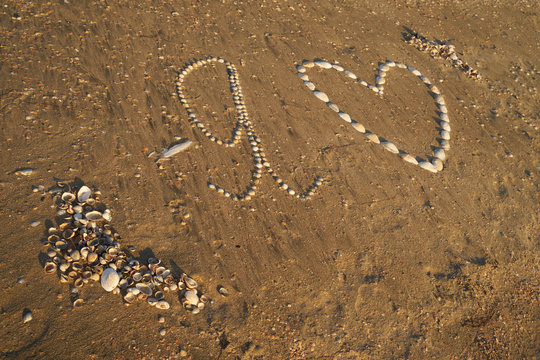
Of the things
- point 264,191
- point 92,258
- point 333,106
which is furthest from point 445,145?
point 92,258

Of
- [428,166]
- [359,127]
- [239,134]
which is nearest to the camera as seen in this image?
[239,134]

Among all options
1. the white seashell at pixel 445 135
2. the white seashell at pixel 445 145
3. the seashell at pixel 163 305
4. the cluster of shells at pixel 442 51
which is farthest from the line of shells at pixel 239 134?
the cluster of shells at pixel 442 51

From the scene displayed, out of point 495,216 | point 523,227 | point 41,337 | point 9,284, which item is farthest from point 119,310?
point 523,227

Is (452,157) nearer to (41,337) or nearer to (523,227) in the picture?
(523,227)

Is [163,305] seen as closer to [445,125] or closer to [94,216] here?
[94,216]

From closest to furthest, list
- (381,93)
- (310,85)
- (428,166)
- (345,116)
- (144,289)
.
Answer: (144,289) → (428,166) → (345,116) → (310,85) → (381,93)

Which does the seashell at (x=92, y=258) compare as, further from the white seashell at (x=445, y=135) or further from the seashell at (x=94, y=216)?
the white seashell at (x=445, y=135)
